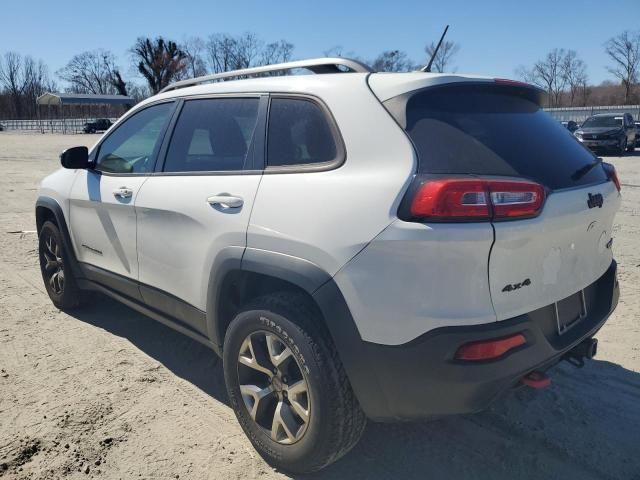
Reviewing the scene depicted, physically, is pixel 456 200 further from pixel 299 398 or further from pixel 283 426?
pixel 283 426

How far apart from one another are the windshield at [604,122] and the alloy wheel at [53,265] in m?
22.4

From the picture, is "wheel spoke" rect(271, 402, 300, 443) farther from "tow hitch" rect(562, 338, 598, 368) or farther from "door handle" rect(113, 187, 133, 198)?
"door handle" rect(113, 187, 133, 198)

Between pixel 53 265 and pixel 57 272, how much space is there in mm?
71

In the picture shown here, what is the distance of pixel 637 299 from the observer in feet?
15.1

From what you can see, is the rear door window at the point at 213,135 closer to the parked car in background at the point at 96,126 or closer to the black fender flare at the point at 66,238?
the black fender flare at the point at 66,238

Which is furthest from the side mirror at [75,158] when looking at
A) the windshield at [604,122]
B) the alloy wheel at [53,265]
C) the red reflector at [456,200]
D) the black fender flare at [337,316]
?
the windshield at [604,122]

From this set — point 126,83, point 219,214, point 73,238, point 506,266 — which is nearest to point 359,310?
point 506,266

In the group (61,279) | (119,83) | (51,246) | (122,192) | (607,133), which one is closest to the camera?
(122,192)

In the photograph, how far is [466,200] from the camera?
197 centimetres

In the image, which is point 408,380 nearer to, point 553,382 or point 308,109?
point 308,109

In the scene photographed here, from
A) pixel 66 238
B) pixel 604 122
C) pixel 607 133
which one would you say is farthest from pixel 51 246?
pixel 604 122

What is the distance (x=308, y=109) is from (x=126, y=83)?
3752 inches

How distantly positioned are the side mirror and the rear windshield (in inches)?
106

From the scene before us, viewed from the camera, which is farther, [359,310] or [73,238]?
[73,238]
